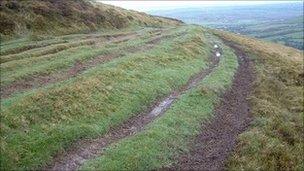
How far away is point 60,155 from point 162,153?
6384 mm

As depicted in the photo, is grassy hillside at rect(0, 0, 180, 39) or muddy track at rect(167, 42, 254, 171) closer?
muddy track at rect(167, 42, 254, 171)

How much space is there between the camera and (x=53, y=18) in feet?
241

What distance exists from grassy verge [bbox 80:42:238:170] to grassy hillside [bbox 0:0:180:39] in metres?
33.2

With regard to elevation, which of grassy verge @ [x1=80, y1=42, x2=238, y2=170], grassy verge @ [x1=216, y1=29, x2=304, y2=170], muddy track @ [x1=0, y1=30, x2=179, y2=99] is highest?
muddy track @ [x1=0, y1=30, x2=179, y2=99]

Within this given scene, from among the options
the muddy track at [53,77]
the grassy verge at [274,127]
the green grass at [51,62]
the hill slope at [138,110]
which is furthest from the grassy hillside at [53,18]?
the grassy verge at [274,127]

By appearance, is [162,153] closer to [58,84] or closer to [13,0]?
[58,84]

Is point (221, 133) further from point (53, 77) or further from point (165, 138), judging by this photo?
point (53, 77)

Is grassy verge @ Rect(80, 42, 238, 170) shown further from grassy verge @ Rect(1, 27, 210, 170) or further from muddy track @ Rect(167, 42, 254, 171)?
grassy verge @ Rect(1, 27, 210, 170)

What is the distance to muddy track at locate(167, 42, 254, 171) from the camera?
27594 millimetres

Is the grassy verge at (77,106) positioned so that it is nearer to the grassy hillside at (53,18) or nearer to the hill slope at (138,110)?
the hill slope at (138,110)

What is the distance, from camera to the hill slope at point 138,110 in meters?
26.5

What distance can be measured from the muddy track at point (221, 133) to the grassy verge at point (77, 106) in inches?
225

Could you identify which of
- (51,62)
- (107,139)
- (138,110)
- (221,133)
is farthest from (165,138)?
(51,62)

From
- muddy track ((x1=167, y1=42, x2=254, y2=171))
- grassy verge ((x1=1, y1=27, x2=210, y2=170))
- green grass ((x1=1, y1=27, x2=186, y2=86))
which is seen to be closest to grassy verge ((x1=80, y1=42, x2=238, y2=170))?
muddy track ((x1=167, y1=42, x2=254, y2=171))
